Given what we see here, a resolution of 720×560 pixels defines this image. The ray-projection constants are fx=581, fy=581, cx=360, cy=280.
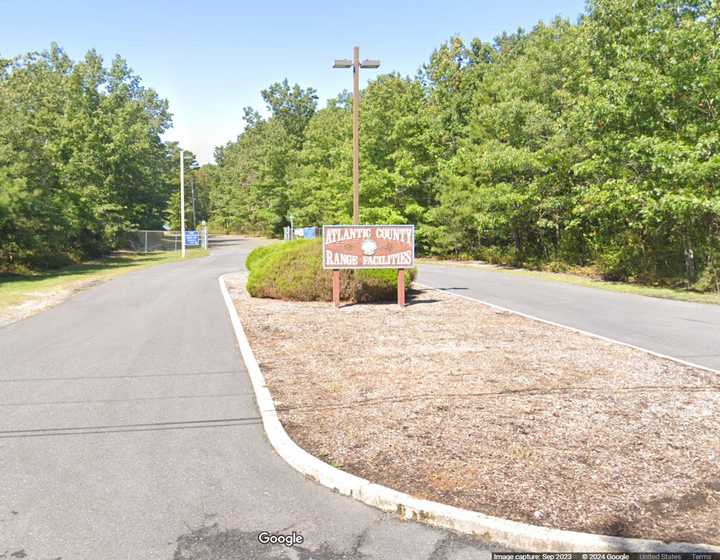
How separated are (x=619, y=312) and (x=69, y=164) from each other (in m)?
34.9

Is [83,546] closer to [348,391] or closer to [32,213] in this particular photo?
[348,391]

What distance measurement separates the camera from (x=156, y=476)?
4.45 metres

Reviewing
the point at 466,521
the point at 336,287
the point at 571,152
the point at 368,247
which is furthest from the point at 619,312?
the point at 571,152

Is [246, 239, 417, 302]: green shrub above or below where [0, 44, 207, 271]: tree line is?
below

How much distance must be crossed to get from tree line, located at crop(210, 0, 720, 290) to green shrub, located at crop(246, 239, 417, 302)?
8547mm

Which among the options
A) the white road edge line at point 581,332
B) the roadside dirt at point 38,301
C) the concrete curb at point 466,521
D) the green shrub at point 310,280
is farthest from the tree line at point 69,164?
the concrete curb at point 466,521

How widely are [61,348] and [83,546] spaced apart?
6808 mm

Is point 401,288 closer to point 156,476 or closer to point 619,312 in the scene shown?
point 619,312

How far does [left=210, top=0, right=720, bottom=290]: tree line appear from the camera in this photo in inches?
677

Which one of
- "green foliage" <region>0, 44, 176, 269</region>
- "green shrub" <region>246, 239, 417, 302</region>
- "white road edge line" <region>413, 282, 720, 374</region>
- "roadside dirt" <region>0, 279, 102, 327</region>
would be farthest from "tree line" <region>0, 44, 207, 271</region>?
"white road edge line" <region>413, 282, 720, 374</region>

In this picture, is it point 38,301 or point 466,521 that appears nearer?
point 466,521

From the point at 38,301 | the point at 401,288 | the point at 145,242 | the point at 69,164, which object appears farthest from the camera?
the point at 145,242

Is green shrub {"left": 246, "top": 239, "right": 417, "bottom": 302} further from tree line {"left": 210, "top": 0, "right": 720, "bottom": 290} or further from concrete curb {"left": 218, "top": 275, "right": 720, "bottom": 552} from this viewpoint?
concrete curb {"left": 218, "top": 275, "right": 720, "bottom": 552}

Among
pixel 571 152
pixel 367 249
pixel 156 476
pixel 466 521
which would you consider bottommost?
pixel 156 476
